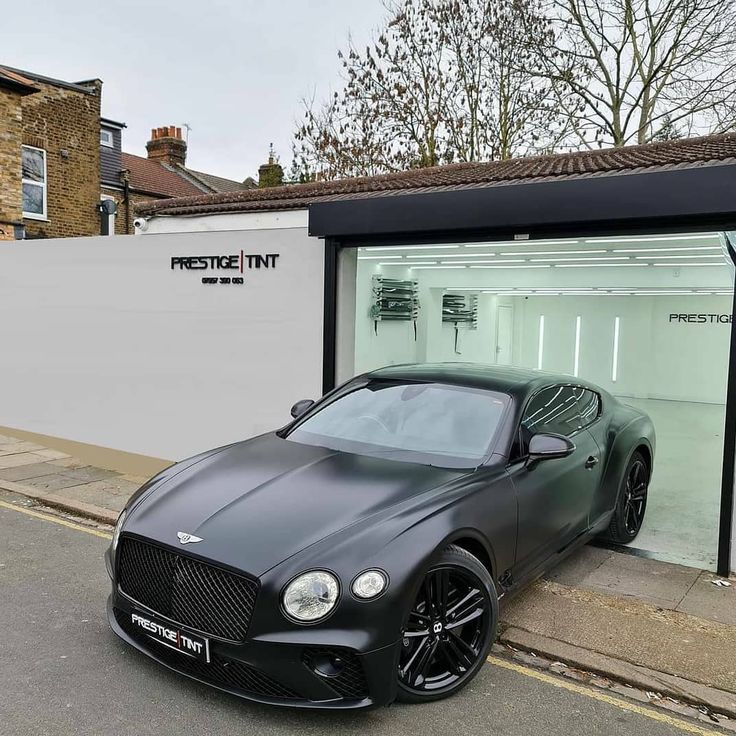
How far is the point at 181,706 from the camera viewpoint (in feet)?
10.8

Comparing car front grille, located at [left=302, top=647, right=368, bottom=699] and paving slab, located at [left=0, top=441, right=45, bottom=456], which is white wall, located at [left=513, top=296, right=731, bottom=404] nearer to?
paving slab, located at [left=0, top=441, right=45, bottom=456]

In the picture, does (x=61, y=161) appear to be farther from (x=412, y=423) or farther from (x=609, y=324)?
(x=412, y=423)

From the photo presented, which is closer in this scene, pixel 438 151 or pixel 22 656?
pixel 22 656

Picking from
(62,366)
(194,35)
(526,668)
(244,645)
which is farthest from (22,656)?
(194,35)

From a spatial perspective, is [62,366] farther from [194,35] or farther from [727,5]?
[727,5]

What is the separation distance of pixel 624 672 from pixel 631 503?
2.44 meters

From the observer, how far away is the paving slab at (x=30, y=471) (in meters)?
7.90

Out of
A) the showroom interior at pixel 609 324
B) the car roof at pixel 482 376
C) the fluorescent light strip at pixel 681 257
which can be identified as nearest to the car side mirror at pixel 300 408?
the car roof at pixel 482 376

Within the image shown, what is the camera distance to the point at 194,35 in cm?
1780

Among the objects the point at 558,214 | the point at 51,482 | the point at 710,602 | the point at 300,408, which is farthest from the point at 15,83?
the point at 710,602

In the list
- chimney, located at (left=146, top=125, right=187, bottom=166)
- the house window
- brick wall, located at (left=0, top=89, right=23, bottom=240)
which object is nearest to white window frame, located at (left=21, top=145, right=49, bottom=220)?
the house window

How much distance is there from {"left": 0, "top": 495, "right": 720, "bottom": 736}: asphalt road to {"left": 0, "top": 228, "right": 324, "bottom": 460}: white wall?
3.95m

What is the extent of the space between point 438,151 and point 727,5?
858 cm

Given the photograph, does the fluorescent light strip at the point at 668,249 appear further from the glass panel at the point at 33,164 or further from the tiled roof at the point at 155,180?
the tiled roof at the point at 155,180
